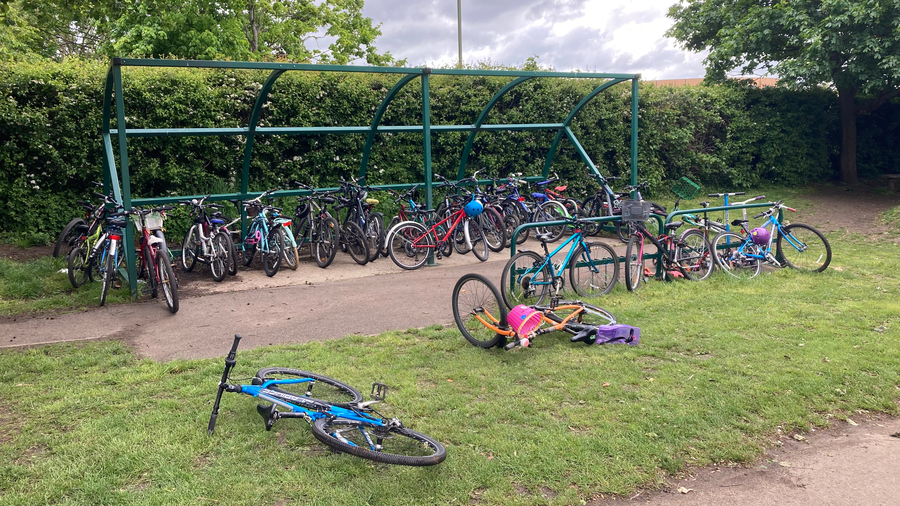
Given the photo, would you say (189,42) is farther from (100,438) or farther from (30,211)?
(100,438)

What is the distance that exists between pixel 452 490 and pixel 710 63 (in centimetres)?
1505

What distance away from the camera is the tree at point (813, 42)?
487 inches

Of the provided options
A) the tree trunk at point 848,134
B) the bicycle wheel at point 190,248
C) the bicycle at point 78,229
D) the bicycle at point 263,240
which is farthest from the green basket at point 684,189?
the tree trunk at point 848,134

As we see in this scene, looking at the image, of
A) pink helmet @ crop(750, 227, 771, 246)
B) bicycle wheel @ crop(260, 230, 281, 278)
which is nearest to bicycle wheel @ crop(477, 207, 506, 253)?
bicycle wheel @ crop(260, 230, 281, 278)

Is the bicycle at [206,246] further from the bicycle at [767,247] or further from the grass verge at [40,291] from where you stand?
the bicycle at [767,247]

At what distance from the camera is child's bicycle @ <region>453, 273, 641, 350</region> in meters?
4.48

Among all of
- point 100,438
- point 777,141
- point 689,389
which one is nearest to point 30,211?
point 100,438

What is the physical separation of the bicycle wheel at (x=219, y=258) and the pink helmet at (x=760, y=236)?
6.02 meters

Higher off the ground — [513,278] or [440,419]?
[513,278]

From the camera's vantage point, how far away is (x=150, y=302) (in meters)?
6.35

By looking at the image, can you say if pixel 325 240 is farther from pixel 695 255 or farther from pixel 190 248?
pixel 695 255

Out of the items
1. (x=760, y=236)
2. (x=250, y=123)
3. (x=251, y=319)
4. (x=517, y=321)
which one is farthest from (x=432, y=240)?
(x=517, y=321)

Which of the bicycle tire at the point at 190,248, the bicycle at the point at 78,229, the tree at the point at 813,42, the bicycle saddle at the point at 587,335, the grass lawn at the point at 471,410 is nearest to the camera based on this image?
the grass lawn at the point at 471,410

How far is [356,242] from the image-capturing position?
8.36 metres
